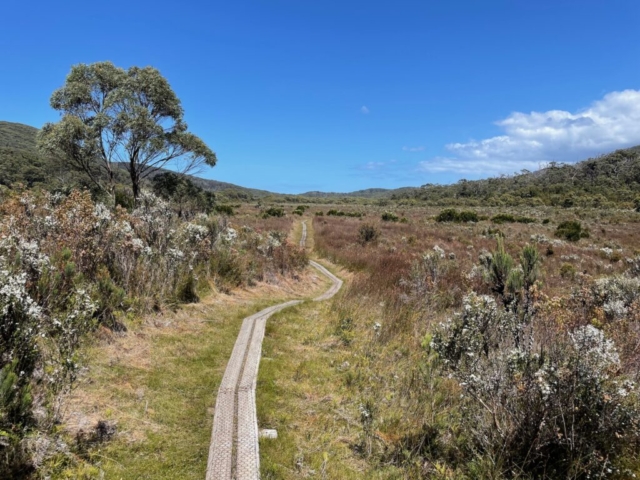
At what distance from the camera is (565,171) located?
5098 inches

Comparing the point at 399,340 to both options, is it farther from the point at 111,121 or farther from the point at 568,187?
the point at 568,187

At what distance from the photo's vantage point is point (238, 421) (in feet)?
14.9

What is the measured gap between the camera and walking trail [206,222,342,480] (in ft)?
12.1

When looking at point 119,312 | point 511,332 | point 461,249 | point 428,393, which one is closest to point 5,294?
point 119,312

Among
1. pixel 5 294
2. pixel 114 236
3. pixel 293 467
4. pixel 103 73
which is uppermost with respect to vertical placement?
pixel 103 73

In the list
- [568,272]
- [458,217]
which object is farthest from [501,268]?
[458,217]

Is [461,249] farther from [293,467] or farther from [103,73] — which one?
[103,73]

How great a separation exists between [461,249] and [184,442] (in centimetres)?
2332

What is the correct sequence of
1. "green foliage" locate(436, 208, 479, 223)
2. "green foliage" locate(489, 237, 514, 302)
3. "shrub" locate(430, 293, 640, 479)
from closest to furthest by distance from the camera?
"shrub" locate(430, 293, 640, 479)
"green foliage" locate(489, 237, 514, 302)
"green foliage" locate(436, 208, 479, 223)

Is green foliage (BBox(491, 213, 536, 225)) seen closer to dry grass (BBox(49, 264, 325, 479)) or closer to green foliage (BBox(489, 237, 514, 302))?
green foliage (BBox(489, 237, 514, 302))

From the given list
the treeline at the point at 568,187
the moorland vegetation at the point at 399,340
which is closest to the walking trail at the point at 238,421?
the moorland vegetation at the point at 399,340

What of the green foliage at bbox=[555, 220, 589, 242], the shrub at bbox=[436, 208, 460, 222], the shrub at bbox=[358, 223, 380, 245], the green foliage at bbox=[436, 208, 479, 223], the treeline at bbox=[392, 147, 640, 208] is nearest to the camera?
the shrub at bbox=[358, 223, 380, 245]

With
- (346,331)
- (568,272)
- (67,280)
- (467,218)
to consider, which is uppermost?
(467,218)

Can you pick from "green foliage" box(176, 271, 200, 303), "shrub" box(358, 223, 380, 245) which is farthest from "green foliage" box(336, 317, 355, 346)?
"shrub" box(358, 223, 380, 245)
